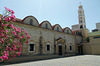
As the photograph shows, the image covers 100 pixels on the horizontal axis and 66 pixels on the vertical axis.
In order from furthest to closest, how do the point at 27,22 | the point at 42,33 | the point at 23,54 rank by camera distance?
1. the point at 42,33
2. the point at 27,22
3. the point at 23,54

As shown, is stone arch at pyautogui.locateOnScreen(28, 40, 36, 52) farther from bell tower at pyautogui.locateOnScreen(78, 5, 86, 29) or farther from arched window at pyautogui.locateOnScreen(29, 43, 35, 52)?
bell tower at pyautogui.locateOnScreen(78, 5, 86, 29)

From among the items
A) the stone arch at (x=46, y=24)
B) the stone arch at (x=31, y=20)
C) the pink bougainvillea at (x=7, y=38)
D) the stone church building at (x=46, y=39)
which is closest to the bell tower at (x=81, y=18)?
the stone church building at (x=46, y=39)

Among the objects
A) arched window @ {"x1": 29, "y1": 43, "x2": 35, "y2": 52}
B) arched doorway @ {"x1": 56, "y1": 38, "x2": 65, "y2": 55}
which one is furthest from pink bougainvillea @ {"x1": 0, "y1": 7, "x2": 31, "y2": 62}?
arched doorway @ {"x1": 56, "y1": 38, "x2": 65, "y2": 55}

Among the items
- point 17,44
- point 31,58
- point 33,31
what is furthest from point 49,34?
point 17,44

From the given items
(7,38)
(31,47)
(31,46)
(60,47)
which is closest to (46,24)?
(31,46)

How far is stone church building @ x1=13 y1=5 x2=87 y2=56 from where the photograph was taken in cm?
1454

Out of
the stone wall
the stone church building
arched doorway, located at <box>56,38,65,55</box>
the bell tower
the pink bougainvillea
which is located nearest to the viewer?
the pink bougainvillea

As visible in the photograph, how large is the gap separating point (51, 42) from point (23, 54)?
6786 millimetres

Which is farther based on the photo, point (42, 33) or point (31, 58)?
point (42, 33)

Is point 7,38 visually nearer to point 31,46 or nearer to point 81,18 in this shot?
point 31,46

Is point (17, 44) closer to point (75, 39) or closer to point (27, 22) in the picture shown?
point (27, 22)

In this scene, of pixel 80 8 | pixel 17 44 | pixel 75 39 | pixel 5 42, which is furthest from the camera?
pixel 80 8

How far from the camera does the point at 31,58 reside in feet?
45.2

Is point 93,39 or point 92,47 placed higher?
point 93,39
